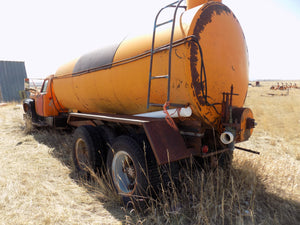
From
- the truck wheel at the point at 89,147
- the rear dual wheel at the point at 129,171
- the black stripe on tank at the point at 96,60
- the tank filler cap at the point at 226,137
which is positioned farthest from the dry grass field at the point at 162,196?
the black stripe on tank at the point at 96,60

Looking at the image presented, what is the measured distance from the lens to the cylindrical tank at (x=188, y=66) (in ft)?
9.41

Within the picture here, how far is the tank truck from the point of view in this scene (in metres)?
2.88

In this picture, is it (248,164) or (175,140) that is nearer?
(175,140)

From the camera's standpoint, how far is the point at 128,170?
11.2 ft

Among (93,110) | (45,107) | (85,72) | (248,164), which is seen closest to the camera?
(248,164)

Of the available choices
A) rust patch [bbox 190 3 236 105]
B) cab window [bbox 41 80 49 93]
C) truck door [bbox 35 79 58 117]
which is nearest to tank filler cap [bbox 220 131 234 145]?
rust patch [bbox 190 3 236 105]

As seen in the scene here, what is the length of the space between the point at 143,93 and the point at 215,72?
115 cm

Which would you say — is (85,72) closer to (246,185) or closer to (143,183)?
(143,183)

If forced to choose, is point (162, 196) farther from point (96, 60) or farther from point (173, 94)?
point (96, 60)

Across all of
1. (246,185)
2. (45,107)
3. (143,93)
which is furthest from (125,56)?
(45,107)

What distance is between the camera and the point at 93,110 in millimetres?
4961

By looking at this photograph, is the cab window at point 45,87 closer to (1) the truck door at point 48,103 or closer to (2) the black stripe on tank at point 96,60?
(1) the truck door at point 48,103

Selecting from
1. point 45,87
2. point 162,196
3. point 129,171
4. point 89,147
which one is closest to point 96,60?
point 89,147

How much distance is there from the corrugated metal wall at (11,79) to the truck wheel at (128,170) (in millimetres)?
19860
